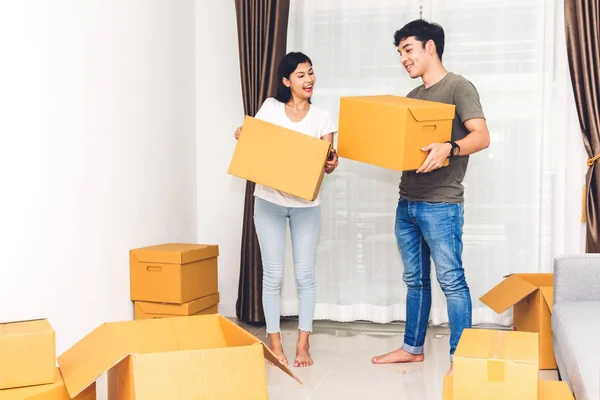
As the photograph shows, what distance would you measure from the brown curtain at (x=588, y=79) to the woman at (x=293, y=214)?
1.27 meters

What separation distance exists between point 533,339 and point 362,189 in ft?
6.08

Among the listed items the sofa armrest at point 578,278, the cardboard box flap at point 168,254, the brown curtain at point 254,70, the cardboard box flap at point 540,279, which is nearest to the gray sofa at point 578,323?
the sofa armrest at point 578,278

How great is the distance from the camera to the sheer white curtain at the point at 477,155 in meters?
3.45

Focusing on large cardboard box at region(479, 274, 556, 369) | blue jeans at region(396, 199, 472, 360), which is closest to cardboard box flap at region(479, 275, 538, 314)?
large cardboard box at region(479, 274, 556, 369)

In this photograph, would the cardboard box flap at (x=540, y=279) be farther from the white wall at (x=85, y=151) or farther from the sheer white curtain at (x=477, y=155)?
the white wall at (x=85, y=151)

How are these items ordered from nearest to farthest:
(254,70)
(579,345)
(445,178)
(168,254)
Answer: (579,345) < (445,178) < (168,254) < (254,70)

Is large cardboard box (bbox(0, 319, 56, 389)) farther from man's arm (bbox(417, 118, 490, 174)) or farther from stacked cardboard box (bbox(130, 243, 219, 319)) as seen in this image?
man's arm (bbox(417, 118, 490, 174))

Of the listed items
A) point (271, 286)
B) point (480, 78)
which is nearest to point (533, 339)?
point (271, 286)

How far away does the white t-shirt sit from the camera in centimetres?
292

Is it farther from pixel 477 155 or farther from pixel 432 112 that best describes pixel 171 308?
pixel 477 155

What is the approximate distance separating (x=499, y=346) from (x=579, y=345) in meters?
0.26

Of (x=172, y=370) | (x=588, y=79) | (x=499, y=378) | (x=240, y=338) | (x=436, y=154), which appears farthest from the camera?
(x=588, y=79)

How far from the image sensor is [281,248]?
9.85ft

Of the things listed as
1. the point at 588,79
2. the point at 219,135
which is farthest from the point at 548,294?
→ the point at 219,135
